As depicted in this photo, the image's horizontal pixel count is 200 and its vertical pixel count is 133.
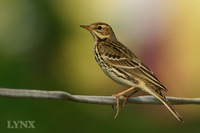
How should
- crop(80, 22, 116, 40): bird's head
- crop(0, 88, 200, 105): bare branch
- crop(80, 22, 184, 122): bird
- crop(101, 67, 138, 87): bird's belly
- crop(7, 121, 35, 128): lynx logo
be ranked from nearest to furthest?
crop(0, 88, 200, 105): bare branch
crop(80, 22, 184, 122): bird
crop(101, 67, 138, 87): bird's belly
crop(80, 22, 116, 40): bird's head
crop(7, 121, 35, 128): lynx logo

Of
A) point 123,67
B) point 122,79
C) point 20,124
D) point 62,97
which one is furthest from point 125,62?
point 20,124

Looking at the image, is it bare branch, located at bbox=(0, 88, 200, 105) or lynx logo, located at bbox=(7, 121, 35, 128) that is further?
lynx logo, located at bbox=(7, 121, 35, 128)

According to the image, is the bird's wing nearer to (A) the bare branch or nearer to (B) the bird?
(B) the bird

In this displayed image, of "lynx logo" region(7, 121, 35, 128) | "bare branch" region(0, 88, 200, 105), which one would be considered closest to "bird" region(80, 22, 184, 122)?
"bare branch" region(0, 88, 200, 105)

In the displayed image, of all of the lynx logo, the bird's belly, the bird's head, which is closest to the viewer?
the bird's belly

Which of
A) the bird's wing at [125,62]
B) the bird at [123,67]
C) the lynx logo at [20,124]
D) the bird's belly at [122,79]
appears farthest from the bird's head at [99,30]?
the lynx logo at [20,124]

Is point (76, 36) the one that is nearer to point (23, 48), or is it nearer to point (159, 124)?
point (23, 48)

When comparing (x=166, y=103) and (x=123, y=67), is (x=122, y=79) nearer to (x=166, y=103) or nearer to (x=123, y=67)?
(x=123, y=67)
